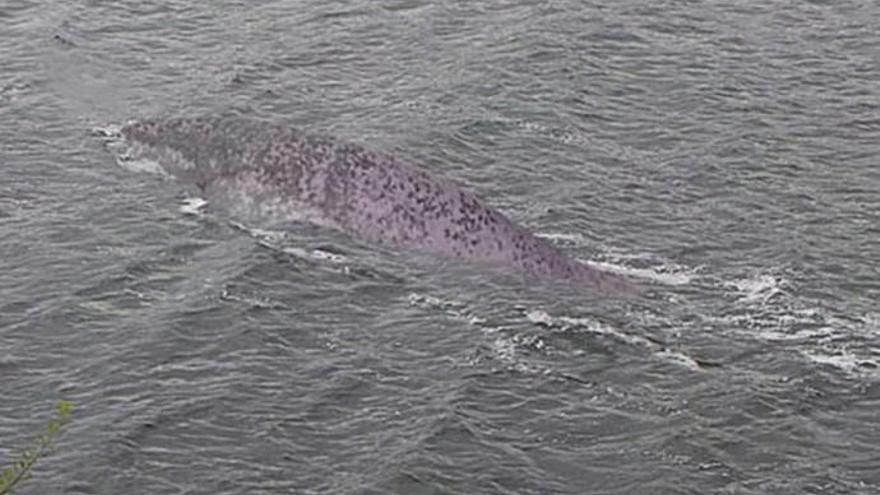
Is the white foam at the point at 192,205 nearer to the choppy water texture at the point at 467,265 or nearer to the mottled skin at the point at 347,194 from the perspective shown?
the choppy water texture at the point at 467,265

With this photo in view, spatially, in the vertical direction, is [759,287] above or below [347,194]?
below

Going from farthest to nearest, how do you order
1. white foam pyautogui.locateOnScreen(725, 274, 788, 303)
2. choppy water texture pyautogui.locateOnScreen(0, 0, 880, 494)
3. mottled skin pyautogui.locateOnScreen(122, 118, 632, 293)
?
1. mottled skin pyautogui.locateOnScreen(122, 118, 632, 293)
2. white foam pyautogui.locateOnScreen(725, 274, 788, 303)
3. choppy water texture pyautogui.locateOnScreen(0, 0, 880, 494)

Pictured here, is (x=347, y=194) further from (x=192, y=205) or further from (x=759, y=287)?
(x=759, y=287)

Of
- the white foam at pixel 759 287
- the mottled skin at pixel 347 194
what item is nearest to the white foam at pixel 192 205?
the mottled skin at pixel 347 194

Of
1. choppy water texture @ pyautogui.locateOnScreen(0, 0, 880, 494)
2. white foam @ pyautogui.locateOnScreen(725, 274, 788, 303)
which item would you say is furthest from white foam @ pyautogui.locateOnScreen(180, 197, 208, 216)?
white foam @ pyautogui.locateOnScreen(725, 274, 788, 303)

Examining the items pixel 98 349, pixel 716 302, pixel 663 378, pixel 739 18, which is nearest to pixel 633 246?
pixel 716 302

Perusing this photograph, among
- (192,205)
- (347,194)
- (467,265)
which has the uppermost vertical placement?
(347,194)

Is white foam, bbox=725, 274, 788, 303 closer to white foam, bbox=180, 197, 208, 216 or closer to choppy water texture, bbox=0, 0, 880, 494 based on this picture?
choppy water texture, bbox=0, 0, 880, 494

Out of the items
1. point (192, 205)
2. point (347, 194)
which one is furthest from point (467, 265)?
point (192, 205)
